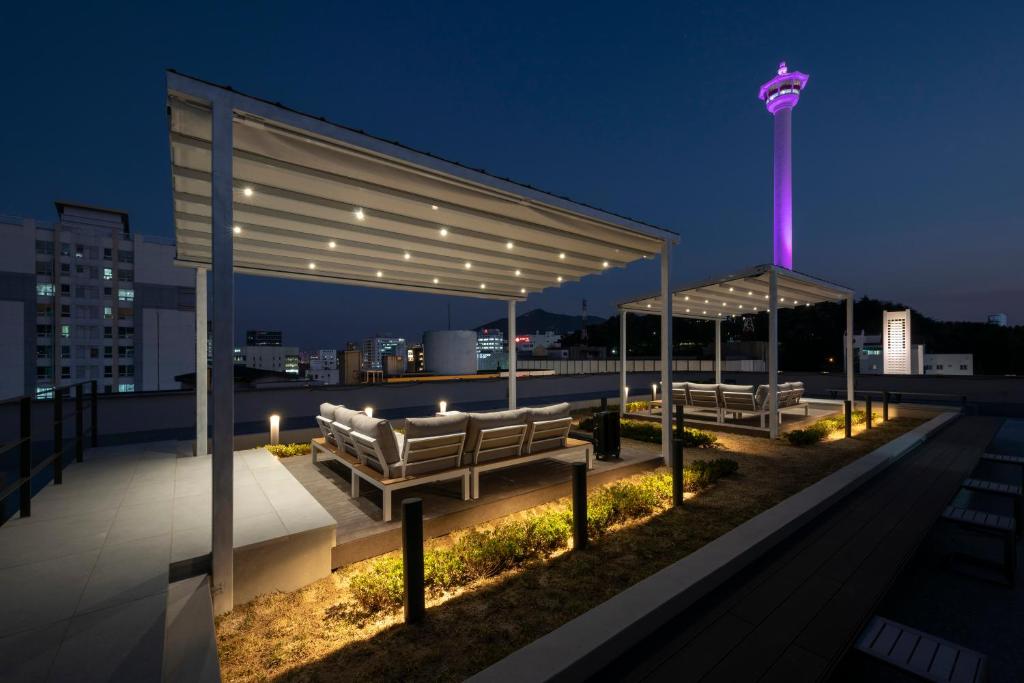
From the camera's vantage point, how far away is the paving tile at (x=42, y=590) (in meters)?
2.30

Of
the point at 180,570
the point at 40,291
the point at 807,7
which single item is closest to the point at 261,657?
the point at 180,570

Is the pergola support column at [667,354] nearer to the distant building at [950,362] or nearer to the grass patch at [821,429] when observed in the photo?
the grass patch at [821,429]

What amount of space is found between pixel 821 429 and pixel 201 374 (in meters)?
12.0

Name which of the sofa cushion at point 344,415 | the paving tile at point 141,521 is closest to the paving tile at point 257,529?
the paving tile at point 141,521

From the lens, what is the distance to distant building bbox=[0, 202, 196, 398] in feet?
156

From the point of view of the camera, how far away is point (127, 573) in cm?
282

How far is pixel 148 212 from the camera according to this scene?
10275 cm

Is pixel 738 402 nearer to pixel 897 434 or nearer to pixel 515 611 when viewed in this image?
pixel 897 434

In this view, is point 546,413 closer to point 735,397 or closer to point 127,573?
point 127,573

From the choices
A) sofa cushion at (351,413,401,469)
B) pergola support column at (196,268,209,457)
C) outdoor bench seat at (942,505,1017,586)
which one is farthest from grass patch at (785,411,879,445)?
pergola support column at (196,268,209,457)

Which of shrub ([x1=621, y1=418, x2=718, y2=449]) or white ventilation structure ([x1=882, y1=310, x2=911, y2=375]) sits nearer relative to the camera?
shrub ([x1=621, y1=418, x2=718, y2=449])

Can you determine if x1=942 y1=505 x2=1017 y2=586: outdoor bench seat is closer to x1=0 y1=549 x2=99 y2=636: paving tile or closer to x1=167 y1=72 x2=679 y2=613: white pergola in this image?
x1=167 y1=72 x2=679 y2=613: white pergola

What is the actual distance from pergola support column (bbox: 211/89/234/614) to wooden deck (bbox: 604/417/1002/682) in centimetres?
276

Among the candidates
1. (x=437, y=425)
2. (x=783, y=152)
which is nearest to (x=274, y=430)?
(x=437, y=425)
